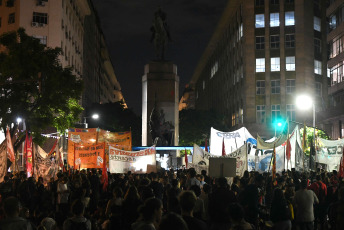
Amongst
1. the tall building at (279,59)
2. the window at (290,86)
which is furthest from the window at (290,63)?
the window at (290,86)

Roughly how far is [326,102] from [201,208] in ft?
202

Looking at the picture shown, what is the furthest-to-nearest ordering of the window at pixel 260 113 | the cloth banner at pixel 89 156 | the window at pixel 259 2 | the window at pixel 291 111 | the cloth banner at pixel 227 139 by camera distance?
1. the window at pixel 259 2
2. the window at pixel 260 113
3. the window at pixel 291 111
4. the cloth banner at pixel 227 139
5. the cloth banner at pixel 89 156

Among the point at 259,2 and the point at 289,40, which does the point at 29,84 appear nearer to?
the point at 289,40

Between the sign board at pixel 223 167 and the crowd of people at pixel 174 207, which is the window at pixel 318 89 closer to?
the crowd of people at pixel 174 207

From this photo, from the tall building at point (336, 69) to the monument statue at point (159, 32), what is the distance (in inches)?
731

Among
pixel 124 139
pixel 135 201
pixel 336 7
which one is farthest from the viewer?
pixel 336 7

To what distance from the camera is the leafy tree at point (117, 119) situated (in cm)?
7656

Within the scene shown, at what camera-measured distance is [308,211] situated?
36.8 ft

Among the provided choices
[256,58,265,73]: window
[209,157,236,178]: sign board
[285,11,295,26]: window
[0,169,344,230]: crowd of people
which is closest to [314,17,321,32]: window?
[285,11,295,26]: window

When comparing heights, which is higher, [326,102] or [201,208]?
[326,102]

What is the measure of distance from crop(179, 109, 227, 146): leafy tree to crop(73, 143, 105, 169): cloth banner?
57.9 m

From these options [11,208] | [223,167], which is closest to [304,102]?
[223,167]

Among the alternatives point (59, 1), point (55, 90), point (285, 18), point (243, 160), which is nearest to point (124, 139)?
point (55, 90)

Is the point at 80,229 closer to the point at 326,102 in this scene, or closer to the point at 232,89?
the point at 326,102
